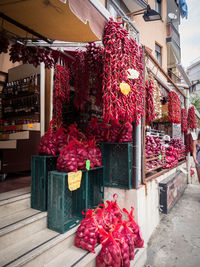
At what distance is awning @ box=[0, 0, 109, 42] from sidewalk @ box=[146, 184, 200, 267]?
304 centimetres

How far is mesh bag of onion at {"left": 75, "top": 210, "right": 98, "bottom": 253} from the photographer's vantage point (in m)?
1.99

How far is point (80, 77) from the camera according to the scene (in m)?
3.38

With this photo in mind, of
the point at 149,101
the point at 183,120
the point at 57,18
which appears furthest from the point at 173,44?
the point at 57,18

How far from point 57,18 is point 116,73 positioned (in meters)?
1.30

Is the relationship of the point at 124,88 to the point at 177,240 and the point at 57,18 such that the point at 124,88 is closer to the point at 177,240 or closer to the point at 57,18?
the point at 57,18

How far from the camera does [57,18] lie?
257cm

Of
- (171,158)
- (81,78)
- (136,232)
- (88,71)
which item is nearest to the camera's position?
(136,232)

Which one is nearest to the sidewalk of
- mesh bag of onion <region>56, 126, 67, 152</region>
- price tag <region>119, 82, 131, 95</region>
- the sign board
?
mesh bag of onion <region>56, 126, 67, 152</region>

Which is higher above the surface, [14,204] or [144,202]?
[14,204]

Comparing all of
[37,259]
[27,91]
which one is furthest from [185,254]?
[27,91]

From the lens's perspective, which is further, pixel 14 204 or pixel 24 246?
pixel 14 204

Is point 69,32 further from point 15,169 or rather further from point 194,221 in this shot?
point 194,221

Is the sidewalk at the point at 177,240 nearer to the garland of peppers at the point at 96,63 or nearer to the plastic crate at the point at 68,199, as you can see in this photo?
the plastic crate at the point at 68,199

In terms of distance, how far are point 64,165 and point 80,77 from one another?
188 centimetres
